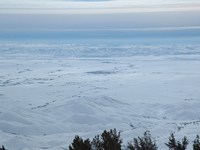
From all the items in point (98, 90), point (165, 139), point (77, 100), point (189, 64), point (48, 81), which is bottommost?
point (165, 139)

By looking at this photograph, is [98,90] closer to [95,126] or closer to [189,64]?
[95,126]

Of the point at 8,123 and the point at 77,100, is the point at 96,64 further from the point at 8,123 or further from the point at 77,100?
the point at 8,123

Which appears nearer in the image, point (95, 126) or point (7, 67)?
point (95, 126)

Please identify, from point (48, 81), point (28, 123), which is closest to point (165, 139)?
point (28, 123)

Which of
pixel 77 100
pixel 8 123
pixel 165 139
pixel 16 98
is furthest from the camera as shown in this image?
pixel 16 98

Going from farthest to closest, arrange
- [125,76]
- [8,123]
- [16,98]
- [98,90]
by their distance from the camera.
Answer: [125,76] < [98,90] < [16,98] < [8,123]

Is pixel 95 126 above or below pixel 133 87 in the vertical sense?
below

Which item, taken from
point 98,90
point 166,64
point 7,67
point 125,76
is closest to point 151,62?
point 166,64
